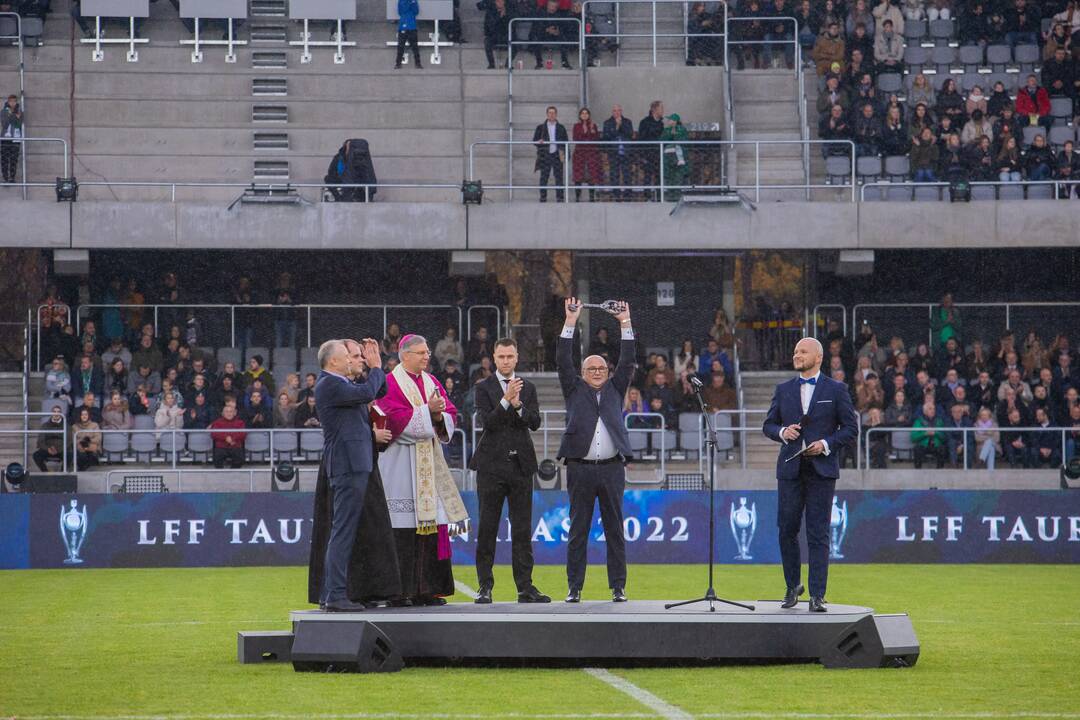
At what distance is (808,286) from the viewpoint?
3091 centimetres

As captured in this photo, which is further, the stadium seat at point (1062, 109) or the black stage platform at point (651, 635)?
the stadium seat at point (1062, 109)

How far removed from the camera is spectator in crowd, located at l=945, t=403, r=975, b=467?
26.4 metres

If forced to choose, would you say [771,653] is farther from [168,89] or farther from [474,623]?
[168,89]

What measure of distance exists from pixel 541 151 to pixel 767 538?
29.0ft

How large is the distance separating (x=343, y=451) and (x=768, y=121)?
22600 millimetres

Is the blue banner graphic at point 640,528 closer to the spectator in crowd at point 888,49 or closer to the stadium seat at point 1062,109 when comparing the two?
the stadium seat at point 1062,109

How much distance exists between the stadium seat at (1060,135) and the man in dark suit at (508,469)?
20862 mm

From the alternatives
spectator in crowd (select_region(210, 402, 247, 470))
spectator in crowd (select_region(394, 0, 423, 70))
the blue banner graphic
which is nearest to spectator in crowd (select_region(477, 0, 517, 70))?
spectator in crowd (select_region(394, 0, 423, 70))

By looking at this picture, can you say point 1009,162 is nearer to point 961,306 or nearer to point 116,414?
point 961,306

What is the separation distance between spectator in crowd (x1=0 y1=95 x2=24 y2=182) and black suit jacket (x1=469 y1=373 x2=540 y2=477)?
758 inches

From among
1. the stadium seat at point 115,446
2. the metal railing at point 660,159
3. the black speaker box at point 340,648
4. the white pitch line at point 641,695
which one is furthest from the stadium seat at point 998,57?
the black speaker box at point 340,648

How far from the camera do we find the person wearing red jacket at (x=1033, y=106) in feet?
99.6

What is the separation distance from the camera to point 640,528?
2289 cm

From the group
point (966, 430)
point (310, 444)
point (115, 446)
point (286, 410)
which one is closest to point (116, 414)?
point (115, 446)
